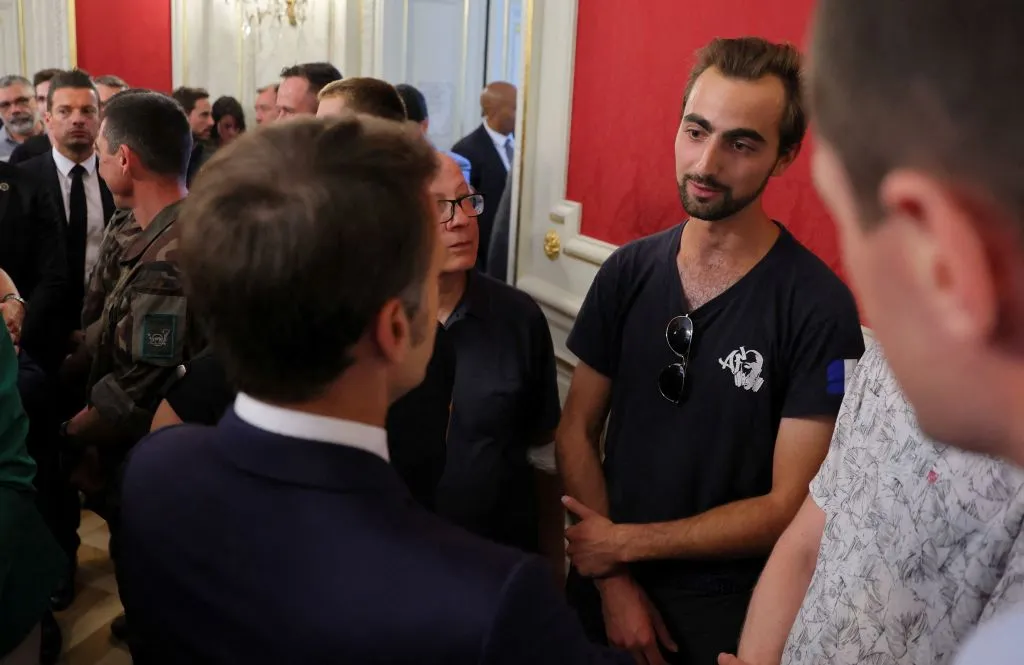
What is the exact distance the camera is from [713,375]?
1.66 m

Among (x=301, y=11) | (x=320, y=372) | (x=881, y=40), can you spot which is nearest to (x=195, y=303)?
(x=320, y=372)

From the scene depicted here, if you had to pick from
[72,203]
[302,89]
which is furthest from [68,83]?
[302,89]

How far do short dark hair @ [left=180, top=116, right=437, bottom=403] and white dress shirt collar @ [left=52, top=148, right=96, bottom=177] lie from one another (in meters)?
3.38

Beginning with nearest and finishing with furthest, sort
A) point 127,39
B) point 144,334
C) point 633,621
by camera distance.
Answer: point 633,621 → point 144,334 → point 127,39

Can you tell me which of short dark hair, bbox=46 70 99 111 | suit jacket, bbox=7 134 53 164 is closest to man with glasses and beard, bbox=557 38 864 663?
short dark hair, bbox=46 70 99 111

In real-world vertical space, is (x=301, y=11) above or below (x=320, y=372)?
above

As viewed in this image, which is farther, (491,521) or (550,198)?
(550,198)

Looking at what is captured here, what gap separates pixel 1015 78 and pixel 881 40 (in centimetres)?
6

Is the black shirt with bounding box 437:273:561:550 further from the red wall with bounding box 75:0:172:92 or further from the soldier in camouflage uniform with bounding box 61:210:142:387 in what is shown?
the red wall with bounding box 75:0:172:92

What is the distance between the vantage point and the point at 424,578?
80 cm

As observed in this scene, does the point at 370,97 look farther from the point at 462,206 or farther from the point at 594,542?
the point at 594,542

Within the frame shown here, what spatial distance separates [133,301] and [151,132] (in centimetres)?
70

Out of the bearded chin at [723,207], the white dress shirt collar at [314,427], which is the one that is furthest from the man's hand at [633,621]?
the white dress shirt collar at [314,427]

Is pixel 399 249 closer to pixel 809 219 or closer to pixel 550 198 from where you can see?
pixel 809 219
